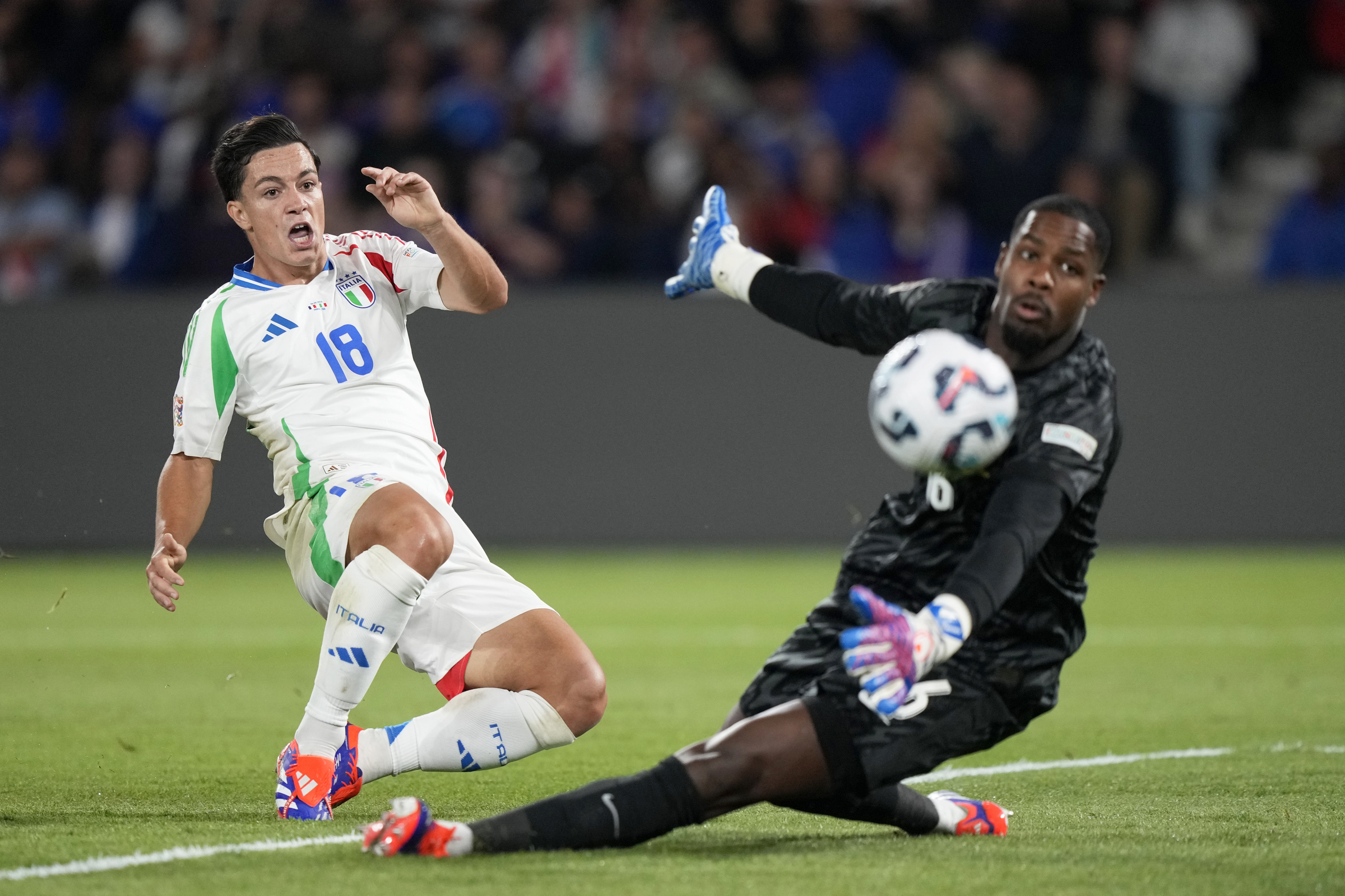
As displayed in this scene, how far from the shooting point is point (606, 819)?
403 cm

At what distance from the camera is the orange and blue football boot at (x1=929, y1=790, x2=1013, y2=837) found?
4586 mm

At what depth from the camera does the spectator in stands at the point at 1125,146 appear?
1302 cm

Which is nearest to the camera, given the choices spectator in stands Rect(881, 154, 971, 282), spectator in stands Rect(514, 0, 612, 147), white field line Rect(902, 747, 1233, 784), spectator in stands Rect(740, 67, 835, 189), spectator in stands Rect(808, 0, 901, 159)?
white field line Rect(902, 747, 1233, 784)

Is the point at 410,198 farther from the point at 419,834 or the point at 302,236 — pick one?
the point at 419,834

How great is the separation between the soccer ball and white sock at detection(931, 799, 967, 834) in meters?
1.11

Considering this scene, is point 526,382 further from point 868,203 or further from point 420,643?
point 420,643

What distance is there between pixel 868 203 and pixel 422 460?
826 centimetres

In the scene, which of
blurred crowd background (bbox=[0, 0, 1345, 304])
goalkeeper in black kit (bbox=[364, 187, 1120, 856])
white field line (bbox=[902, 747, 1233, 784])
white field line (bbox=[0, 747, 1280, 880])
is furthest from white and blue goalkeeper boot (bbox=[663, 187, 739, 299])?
blurred crowd background (bbox=[0, 0, 1345, 304])

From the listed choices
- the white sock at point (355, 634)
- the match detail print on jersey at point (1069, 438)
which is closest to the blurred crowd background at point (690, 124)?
the white sock at point (355, 634)

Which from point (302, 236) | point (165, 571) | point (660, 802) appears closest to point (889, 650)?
point (660, 802)

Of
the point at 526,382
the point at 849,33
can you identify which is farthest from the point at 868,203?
the point at 526,382

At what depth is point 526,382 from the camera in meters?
12.9

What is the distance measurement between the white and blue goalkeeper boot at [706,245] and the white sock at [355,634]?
1.06m

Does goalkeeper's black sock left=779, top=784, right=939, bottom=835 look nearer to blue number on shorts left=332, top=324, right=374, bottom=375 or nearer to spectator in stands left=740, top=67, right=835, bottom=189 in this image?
blue number on shorts left=332, top=324, right=374, bottom=375
